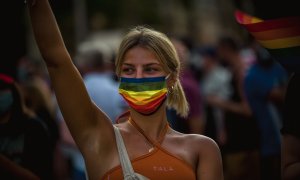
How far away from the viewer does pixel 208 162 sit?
4.95 m

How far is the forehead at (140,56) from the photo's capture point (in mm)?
5051

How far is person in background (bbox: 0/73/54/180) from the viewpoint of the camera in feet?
20.6

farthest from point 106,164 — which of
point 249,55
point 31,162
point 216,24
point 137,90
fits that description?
point 216,24

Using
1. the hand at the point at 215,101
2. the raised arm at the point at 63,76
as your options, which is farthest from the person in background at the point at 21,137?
the hand at the point at 215,101

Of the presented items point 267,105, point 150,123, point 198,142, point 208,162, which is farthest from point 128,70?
point 267,105

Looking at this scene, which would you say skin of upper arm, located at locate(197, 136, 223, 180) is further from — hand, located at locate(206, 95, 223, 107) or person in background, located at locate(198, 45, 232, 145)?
person in background, located at locate(198, 45, 232, 145)

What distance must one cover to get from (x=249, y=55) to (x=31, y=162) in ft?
25.8

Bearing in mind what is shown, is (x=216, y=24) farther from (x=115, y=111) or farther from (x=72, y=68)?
(x=72, y=68)

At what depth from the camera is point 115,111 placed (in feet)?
29.7

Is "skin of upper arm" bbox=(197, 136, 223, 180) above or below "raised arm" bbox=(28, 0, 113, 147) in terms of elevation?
below

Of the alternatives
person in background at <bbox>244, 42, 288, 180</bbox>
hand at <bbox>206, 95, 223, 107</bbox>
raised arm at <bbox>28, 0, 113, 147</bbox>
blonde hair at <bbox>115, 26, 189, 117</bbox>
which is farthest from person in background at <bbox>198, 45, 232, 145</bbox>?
raised arm at <bbox>28, 0, 113, 147</bbox>

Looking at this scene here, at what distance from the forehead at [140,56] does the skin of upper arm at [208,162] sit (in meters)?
0.60

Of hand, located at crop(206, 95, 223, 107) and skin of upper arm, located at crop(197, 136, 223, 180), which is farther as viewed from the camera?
hand, located at crop(206, 95, 223, 107)

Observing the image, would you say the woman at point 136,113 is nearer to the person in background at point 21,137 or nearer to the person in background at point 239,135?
the person in background at point 21,137
